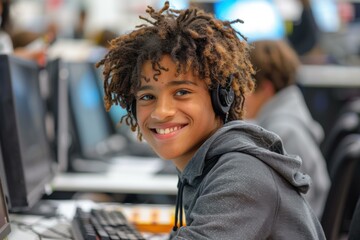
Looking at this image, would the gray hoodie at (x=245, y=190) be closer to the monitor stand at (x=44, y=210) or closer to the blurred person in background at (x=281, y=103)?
the monitor stand at (x=44, y=210)

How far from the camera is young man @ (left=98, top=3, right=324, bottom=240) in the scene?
107 cm

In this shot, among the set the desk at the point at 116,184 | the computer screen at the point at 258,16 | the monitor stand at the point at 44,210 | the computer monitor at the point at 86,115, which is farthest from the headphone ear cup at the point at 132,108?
the computer screen at the point at 258,16

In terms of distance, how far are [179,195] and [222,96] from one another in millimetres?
238

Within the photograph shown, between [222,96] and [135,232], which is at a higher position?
[222,96]

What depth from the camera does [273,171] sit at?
1137 millimetres

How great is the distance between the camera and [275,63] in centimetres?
273

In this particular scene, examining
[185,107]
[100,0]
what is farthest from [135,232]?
[100,0]

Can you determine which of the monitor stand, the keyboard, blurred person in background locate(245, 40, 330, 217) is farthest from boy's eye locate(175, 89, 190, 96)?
blurred person in background locate(245, 40, 330, 217)

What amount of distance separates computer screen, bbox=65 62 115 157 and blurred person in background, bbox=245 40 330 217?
0.80 m

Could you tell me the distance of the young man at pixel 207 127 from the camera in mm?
1067

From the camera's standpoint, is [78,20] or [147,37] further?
[78,20]

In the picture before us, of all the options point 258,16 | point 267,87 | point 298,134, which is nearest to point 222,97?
point 298,134

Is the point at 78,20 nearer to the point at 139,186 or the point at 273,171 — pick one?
the point at 139,186

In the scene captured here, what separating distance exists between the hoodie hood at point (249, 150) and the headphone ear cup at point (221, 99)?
35 mm
